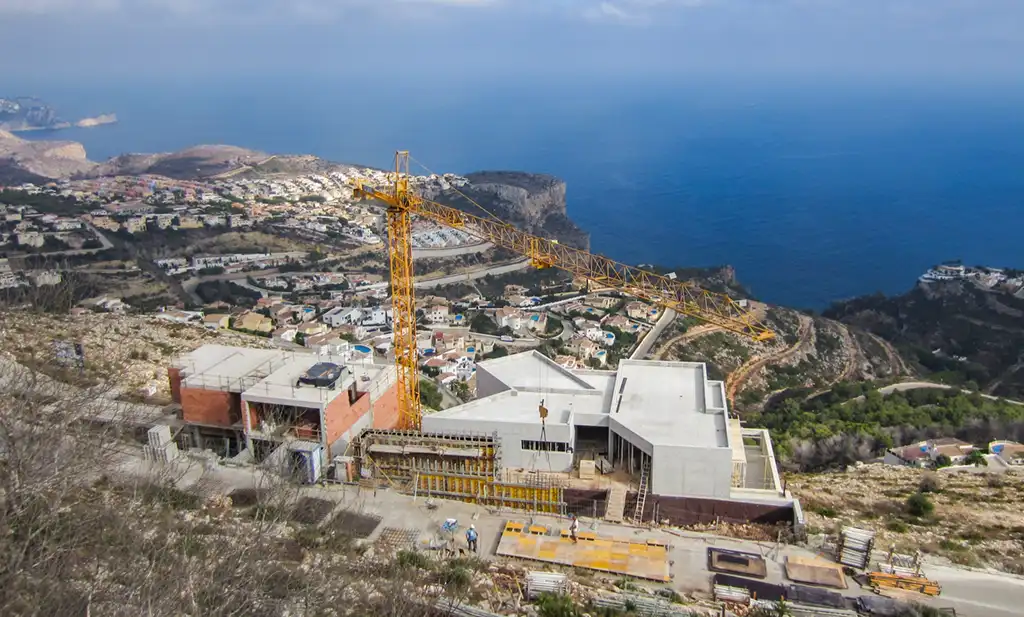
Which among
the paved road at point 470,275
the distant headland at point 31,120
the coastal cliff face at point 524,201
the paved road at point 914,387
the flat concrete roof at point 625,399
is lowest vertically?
the paved road at point 470,275

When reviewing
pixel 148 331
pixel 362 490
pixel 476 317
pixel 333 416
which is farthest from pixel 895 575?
pixel 476 317

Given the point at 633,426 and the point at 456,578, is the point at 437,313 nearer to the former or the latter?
the point at 633,426

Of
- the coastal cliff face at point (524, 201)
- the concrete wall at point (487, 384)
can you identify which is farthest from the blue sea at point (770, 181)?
the concrete wall at point (487, 384)

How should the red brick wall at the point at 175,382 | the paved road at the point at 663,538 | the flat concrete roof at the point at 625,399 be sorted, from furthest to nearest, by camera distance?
the red brick wall at the point at 175,382
the flat concrete roof at the point at 625,399
the paved road at the point at 663,538

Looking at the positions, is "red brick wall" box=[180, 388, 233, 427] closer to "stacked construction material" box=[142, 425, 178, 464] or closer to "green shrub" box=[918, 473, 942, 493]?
"stacked construction material" box=[142, 425, 178, 464]

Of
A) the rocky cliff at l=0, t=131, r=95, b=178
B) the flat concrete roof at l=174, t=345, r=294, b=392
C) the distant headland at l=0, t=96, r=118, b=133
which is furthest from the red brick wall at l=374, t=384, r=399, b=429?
the distant headland at l=0, t=96, r=118, b=133

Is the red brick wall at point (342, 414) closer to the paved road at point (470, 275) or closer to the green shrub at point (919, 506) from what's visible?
the green shrub at point (919, 506)

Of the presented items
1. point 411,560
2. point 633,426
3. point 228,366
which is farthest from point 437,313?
point 411,560
